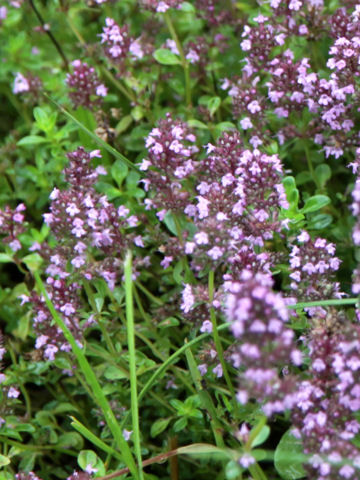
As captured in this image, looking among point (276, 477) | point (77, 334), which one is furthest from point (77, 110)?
point (276, 477)

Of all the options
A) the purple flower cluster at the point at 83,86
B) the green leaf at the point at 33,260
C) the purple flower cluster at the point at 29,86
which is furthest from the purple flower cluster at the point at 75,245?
the purple flower cluster at the point at 29,86

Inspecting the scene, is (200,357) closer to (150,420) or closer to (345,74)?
(150,420)

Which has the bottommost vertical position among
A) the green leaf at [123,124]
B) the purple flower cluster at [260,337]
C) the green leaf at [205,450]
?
the green leaf at [205,450]

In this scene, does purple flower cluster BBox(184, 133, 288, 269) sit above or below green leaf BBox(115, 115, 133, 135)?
below

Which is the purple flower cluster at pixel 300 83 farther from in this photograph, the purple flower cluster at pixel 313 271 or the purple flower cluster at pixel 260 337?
the purple flower cluster at pixel 260 337

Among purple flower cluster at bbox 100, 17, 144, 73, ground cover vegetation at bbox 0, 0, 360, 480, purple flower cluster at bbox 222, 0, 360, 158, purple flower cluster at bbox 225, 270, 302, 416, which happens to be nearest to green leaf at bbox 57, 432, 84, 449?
ground cover vegetation at bbox 0, 0, 360, 480

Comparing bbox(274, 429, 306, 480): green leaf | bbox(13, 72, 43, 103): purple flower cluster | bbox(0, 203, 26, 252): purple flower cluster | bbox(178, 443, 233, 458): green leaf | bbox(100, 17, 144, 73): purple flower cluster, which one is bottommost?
bbox(274, 429, 306, 480): green leaf

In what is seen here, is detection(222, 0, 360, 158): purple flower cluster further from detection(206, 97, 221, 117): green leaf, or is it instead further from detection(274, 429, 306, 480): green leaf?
detection(274, 429, 306, 480): green leaf

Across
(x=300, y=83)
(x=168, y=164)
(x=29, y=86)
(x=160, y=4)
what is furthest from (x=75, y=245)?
(x=29, y=86)
